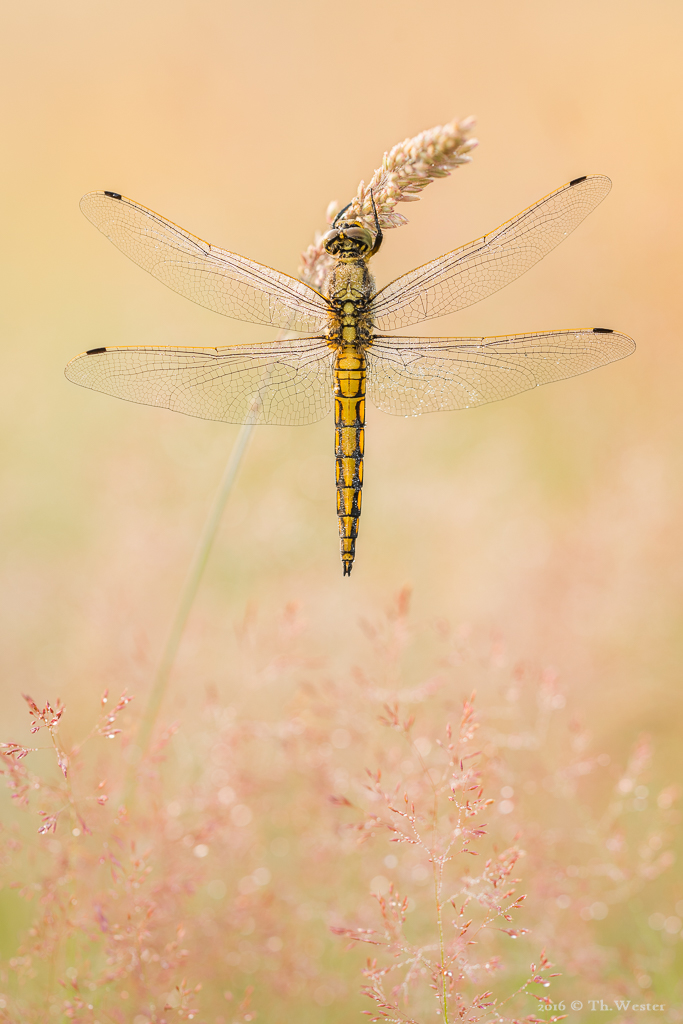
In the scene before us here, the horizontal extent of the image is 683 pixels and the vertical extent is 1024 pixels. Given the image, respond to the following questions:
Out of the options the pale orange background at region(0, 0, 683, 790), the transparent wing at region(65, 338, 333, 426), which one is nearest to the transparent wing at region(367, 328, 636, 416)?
the transparent wing at region(65, 338, 333, 426)

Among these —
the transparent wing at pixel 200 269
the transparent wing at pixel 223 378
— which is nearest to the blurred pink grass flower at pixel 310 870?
the transparent wing at pixel 223 378

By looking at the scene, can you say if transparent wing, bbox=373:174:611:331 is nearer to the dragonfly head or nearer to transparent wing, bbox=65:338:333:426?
the dragonfly head

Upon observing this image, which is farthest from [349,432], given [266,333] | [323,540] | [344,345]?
[266,333]

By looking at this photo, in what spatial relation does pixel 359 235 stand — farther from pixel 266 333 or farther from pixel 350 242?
pixel 266 333

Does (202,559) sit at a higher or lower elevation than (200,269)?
lower

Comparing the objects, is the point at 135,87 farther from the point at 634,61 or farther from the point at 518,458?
the point at 518,458

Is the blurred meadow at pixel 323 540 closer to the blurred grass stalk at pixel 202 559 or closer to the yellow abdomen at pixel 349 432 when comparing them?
the blurred grass stalk at pixel 202 559

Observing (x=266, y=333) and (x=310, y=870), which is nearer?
(x=310, y=870)
